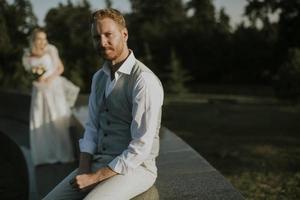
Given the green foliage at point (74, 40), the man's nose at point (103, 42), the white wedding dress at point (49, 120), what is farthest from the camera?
the green foliage at point (74, 40)

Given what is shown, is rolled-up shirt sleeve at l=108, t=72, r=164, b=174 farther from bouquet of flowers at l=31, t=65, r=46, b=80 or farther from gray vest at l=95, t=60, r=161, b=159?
bouquet of flowers at l=31, t=65, r=46, b=80

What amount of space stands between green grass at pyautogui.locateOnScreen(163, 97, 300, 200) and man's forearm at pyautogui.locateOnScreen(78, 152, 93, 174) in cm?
315

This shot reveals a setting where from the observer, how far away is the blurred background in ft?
27.3

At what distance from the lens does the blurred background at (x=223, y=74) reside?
27.3 feet

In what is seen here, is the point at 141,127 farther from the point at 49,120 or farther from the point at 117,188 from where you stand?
the point at 49,120

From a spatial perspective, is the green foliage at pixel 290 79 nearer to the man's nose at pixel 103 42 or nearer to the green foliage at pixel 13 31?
the green foliage at pixel 13 31

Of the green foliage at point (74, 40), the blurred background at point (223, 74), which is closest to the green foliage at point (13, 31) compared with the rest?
the blurred background at point (223, 74)

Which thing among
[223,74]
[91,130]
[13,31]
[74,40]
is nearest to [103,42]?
[91,130]

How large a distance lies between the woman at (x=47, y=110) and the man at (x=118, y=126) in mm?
3924

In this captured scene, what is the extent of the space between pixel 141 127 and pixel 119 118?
269 mm

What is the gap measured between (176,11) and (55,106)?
61.9m

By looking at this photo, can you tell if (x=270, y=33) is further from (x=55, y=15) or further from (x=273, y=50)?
(x=55, y=15)

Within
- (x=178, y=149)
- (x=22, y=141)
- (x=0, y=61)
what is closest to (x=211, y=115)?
(x=22, y=141)

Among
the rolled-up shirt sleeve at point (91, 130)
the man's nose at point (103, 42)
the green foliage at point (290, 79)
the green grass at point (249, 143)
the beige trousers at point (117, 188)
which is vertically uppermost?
the man's nose at point (103, 42)
